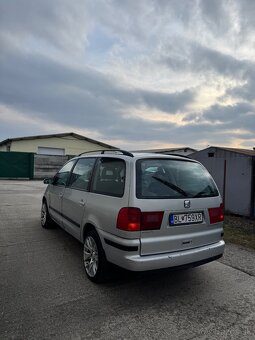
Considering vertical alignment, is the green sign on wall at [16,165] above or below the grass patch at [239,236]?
above

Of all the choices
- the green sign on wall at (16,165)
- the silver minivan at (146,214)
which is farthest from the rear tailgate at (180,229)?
the green sign on wall at (16,165)

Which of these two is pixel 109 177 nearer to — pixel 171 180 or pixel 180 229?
pixel 171 180

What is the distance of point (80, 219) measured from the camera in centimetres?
412

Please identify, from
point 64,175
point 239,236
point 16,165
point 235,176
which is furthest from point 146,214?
point 16,165

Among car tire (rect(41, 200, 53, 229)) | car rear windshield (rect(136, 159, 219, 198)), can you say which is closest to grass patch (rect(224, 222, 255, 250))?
car rear windshield (rect(136, 159, 219, 198))

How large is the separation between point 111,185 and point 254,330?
2118 mm

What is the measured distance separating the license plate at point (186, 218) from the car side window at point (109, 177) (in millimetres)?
659

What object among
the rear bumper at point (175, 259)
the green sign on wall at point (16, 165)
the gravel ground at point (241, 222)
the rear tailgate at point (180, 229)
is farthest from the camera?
the green sign on wall at point (16, 165)

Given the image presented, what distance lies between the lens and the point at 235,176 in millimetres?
8516

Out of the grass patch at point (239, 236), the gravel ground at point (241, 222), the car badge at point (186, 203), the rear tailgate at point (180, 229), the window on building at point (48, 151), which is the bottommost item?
the grass patch at point (239, 236)

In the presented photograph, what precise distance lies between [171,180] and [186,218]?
49 cm

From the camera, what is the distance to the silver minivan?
3.12 metres

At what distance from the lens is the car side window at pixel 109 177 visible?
3413 millimetres

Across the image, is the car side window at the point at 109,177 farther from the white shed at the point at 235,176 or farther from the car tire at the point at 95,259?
the white shed at the point at 235,176
